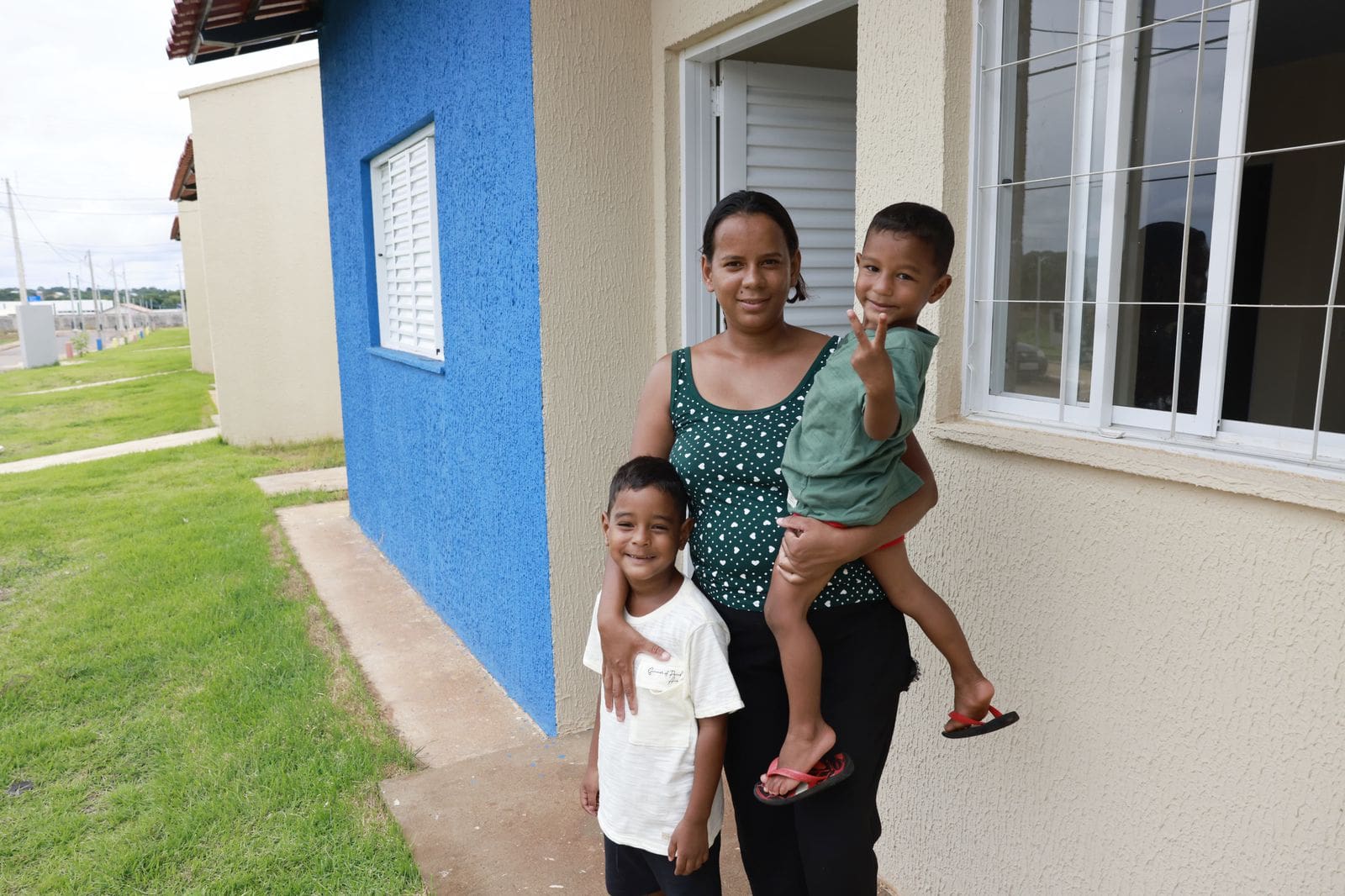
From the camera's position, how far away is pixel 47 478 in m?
10.4

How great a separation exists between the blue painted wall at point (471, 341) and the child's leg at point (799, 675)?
1984 millimetres

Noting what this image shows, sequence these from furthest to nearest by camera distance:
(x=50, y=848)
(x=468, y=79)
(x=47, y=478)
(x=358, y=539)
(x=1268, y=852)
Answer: (x=47, y=478)
(x=358, y=539)
(x=468, y=79)
(x=50, y=848)
(x=1268, y=852)

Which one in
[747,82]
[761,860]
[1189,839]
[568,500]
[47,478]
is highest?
[747,82]

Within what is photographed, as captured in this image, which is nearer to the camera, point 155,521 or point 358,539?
point 358,539

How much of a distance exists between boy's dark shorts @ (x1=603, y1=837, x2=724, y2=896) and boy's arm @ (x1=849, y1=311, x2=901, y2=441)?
1030mm

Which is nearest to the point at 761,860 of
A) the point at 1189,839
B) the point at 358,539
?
the point at 1189,839

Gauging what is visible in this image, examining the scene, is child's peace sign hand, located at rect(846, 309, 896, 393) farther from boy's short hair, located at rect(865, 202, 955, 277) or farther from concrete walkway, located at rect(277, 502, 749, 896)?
concrete walkway, located at rect(277, 502, 749, 896)

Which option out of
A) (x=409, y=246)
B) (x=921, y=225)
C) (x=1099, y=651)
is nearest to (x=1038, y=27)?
(x=921, y=225)

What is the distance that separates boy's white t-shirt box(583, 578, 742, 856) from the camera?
1836 mm

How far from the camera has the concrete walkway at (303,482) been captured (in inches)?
353

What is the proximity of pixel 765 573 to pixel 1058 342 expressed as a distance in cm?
89

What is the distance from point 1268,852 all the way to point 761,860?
0.92 meters

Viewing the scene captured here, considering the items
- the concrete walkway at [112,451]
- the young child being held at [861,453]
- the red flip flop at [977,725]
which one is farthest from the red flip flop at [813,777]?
the concrete walkway at [112,451]

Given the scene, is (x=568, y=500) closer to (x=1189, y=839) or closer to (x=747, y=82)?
(x=747, y=82)
